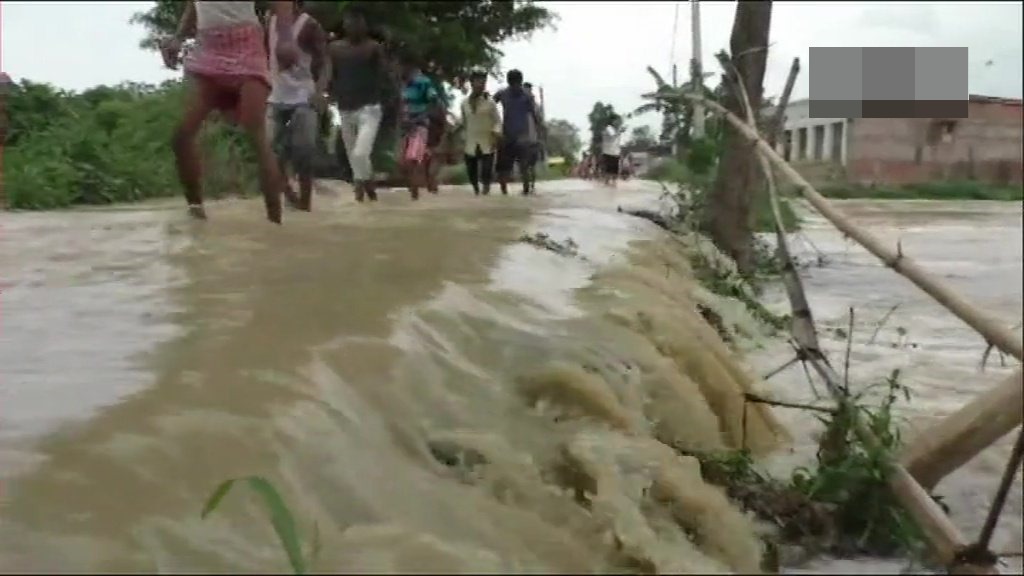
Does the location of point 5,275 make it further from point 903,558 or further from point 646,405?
point 903,558

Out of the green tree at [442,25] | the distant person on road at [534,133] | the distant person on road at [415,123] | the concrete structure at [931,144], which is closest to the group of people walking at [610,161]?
the green tree at [442,25]

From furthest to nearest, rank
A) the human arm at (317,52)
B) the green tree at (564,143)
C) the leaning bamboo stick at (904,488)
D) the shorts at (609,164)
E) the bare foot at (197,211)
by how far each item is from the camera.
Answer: the green tree at (564,143) < the shorts at (609,164) < the human arm at (317,52) < the bare foot at (197,211) < the leaning bamboo stick at (904,488)

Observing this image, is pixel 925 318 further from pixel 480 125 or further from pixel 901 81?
pixel 480 125

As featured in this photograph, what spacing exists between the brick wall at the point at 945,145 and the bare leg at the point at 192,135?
3860 millimetres

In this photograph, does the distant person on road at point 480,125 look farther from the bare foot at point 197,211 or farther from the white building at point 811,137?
the white building at point 811,137

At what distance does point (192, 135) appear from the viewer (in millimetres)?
6363

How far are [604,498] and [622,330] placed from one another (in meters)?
1.32

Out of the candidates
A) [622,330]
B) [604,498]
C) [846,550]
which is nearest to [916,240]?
[622,330]

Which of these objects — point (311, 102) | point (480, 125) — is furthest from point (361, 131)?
point (480, 125)

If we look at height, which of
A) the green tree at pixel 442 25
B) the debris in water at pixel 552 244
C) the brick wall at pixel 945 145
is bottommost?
the debris in water at pixel 552 244

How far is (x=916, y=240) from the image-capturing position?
4516 mm

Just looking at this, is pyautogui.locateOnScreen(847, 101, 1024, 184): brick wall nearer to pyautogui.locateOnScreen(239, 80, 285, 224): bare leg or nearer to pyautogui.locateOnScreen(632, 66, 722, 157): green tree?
pyautogui.locateOnScreen(632, 66, 722, 157): green tree

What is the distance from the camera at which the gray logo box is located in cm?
227

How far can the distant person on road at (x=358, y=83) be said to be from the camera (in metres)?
9.12
